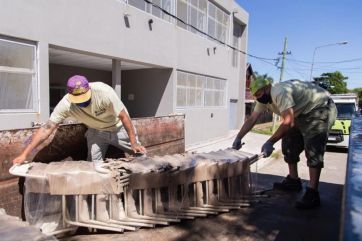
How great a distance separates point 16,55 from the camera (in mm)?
6023

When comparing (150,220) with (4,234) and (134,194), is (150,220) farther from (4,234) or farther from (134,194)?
(4,234)

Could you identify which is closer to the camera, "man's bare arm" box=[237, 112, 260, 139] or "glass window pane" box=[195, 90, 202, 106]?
"man's bare arm" box=[237, 112, 260, 139]

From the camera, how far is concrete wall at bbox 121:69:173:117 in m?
11.4

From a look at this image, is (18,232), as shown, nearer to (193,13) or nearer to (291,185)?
(291,185)

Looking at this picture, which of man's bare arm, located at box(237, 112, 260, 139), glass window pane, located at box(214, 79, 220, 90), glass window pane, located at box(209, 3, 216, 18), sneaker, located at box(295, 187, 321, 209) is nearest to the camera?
sneaker, located at box(295, 187, 321, 209)

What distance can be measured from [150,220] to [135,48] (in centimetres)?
716

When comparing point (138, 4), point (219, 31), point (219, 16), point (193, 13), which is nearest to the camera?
point (138, 4)

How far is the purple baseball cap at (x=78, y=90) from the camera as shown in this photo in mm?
3174

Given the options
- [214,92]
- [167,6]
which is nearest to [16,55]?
[167,6]

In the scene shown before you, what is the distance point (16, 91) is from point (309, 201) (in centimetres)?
550

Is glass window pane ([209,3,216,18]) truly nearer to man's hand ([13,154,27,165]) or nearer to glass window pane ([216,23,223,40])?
glass window pane ([216,23,223,40])

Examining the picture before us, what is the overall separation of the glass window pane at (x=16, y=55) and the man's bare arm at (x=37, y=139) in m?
3.68

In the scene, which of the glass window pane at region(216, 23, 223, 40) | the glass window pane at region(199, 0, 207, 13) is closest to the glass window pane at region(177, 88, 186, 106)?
the glass window pane at region(199, 0, 207, 13)

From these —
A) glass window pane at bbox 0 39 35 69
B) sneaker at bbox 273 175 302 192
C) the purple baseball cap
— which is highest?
glass window pane at bbox 0 39 35 69
